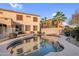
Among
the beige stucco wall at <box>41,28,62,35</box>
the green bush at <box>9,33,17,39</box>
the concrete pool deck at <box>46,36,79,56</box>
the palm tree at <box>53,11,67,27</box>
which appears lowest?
the concrete pool deck at <box>46,36,79,56</box>

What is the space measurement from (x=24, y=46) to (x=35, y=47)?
0.61ft

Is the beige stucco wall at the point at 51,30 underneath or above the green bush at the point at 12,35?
above

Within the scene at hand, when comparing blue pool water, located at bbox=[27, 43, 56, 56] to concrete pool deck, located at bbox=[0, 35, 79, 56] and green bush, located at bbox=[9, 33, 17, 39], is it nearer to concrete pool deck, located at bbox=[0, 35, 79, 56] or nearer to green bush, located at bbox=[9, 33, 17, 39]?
concrete pool deck, located at bbox=[0, 35, 79, 56]

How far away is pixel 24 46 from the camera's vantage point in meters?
3.47

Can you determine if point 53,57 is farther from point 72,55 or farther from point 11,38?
point 11,38

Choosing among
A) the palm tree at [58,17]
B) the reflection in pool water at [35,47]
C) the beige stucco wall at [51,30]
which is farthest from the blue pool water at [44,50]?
the palm tree at [58,17]

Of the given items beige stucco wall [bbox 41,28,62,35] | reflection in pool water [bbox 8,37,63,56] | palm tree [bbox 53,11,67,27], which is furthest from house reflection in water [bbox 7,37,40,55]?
palm tree [bbox 53,11,67,27]

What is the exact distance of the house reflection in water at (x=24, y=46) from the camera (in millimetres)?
3420

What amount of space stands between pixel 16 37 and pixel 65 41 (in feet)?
2.75

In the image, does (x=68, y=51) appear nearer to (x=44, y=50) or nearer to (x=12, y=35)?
(x=44, y=50)

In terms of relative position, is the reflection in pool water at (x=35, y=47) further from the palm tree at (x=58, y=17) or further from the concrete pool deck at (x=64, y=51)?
the palm tree at (x=58, y=17)

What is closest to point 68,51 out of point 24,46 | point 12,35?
point 24,46

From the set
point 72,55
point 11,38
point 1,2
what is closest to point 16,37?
point 11,38

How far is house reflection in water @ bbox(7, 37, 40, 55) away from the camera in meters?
3.42
